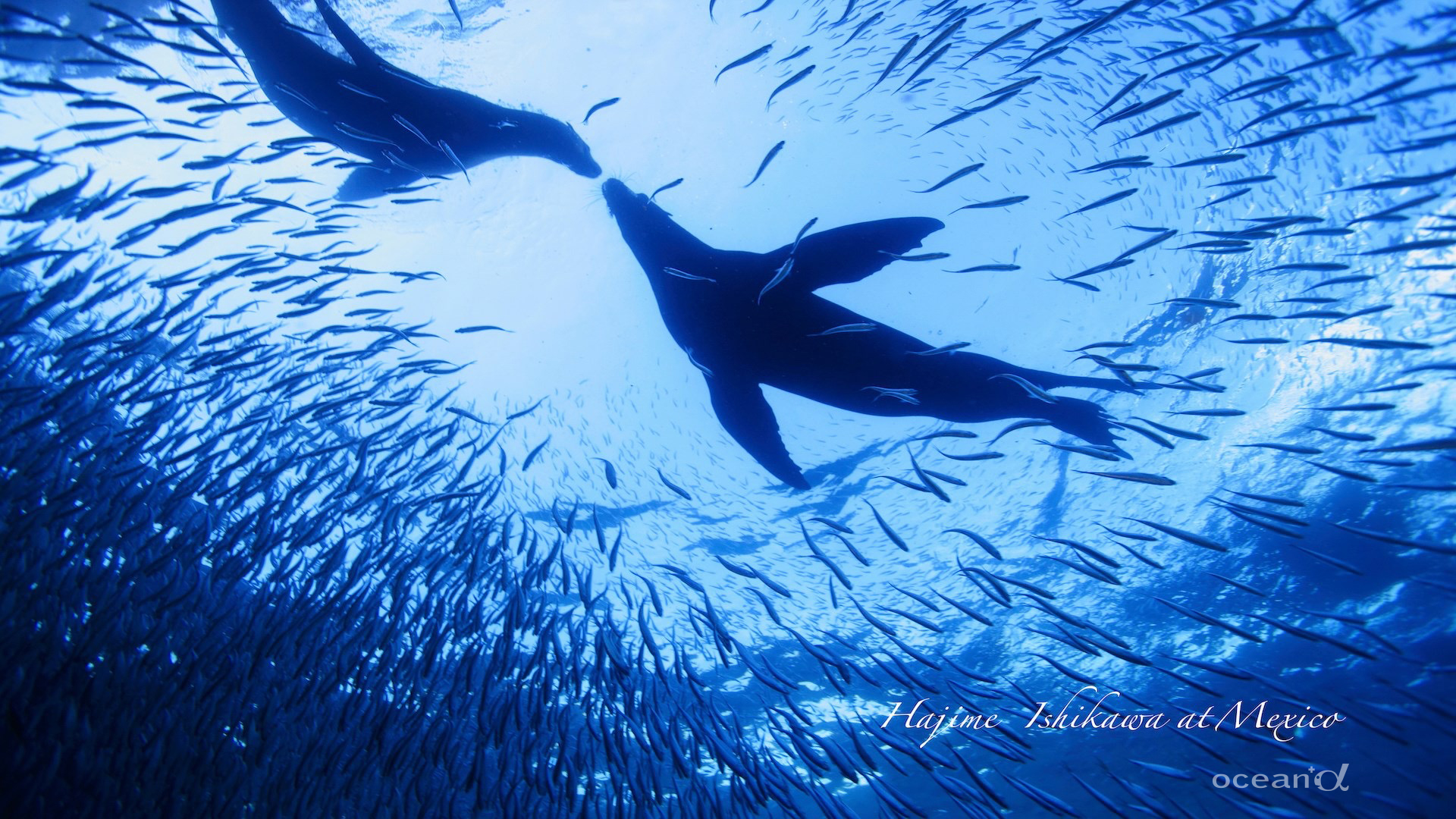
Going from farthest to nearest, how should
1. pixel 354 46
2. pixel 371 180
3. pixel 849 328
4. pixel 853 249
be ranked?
pixel 371 180 → pixel 853 249 → pixel 849 328 → pixel 354 46

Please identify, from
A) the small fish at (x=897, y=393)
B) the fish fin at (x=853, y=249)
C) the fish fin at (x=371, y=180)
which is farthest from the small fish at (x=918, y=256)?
the fish fin at (x=371, y=180)

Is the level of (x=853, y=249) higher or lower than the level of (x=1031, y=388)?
higher

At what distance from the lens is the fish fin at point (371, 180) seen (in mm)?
5734

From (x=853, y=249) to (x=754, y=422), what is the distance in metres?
2.26

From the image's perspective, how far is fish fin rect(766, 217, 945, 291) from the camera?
17.5 feet

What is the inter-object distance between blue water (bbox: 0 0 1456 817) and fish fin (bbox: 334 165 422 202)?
0.79 feet

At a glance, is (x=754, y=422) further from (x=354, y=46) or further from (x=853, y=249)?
(x=354, y=46)

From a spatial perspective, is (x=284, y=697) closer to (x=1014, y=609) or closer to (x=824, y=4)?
(x=824, y=4)

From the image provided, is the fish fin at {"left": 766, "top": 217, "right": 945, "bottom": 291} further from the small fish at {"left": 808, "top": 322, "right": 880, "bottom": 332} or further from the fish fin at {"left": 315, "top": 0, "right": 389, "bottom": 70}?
the fish fin at {"left": 315, "top": 0, "right": 389, "bottom": 70}

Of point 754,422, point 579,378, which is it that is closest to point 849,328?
point 754,422

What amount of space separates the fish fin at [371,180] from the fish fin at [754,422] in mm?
3643

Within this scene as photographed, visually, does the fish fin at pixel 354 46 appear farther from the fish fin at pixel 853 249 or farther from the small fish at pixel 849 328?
the small fish at pixel 849 328

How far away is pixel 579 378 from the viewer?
425 inches

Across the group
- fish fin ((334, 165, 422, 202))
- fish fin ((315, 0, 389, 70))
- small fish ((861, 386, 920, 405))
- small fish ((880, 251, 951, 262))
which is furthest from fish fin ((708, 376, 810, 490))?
fish fin ((315, 0, 389, 70))
